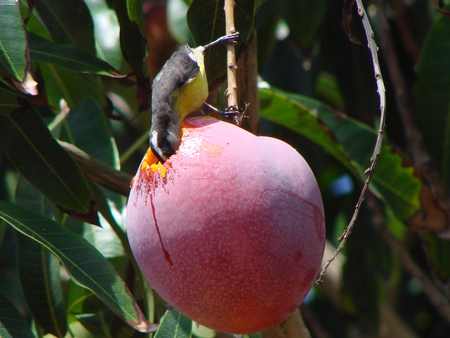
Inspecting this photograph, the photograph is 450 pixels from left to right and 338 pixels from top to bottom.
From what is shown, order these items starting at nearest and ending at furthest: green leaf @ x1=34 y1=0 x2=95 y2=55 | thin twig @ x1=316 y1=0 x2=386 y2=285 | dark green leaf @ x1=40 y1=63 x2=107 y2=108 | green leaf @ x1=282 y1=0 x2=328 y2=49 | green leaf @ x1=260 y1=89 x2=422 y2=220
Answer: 1. thin twig @ x1=316 y1=0 x2=386 y2=285
2. green leaf @ x1=34 y1=0 x2=95 y2=55
3. green leaf @ x1=260 y1=89 x2=422 y2=220
4. dark green leaf @ x1=40 y1=63 x2=107 y2=108
5. green leaf @ x1=282 y1=0 x2=328 y2=49

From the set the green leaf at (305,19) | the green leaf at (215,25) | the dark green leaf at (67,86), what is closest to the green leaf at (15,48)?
the green leaf at (215,25)

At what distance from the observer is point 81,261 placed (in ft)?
2.65

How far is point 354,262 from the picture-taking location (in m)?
1.81

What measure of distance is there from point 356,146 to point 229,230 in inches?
27.1

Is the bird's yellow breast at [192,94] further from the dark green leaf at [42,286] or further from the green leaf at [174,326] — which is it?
the dark green leaf at [42,286]

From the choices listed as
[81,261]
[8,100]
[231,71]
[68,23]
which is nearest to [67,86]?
[68,23]

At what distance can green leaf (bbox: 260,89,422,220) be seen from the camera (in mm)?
1178

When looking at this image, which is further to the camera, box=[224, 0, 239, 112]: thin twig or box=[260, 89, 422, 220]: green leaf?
box=[260, 89, 422, 220]: green leaf

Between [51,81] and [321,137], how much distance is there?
671mm

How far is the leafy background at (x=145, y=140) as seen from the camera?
0.83 metres

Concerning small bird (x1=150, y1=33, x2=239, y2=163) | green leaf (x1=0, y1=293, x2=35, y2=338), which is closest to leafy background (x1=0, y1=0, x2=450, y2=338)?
green leaf (x1=0, y1=293, x2=35, y2=338)

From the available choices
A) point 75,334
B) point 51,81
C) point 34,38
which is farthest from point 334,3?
point 75,334

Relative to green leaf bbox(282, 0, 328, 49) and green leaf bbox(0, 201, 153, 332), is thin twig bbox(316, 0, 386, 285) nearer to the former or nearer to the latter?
green leaf bbox(0, 201, 153, 332)

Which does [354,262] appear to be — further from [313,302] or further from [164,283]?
[164,283]
